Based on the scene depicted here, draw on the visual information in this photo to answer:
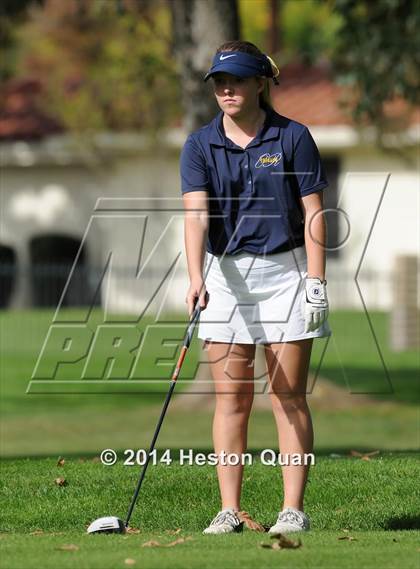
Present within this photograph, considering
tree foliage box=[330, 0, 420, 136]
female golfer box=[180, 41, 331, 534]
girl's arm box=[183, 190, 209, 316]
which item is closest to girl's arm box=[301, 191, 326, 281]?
female golfer box=[180, 41, 331, 534]

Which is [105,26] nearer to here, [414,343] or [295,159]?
[414,343]

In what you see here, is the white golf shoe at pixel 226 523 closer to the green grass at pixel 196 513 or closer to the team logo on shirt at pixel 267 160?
the green grass at pixel 196 513

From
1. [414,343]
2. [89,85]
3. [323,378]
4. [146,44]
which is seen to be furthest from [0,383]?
[146,44]

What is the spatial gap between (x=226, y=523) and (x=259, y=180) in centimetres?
163

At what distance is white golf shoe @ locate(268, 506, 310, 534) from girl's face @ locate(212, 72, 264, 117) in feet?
6.25

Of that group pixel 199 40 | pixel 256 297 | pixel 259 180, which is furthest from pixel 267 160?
pixel 199 40

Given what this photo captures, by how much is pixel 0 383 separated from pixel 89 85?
14.0 meters

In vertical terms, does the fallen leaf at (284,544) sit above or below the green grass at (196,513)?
above

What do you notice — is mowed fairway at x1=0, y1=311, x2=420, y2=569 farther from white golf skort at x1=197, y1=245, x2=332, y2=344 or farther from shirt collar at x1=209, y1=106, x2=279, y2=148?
shirt collar at x1=209, y1=106, x2=279, y2=148

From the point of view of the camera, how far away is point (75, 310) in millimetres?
26359

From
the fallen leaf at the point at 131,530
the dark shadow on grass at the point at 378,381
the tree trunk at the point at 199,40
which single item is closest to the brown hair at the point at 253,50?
the fallen leaf at the point at 131,530

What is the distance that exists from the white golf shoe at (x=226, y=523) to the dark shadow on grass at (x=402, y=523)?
952mm

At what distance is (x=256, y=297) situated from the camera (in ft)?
23.7

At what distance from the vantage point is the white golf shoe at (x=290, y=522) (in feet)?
23.2
